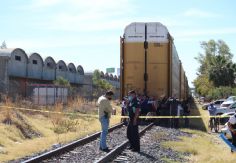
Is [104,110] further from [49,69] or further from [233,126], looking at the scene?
[49,69]

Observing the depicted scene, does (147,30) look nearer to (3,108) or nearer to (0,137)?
(3,108)

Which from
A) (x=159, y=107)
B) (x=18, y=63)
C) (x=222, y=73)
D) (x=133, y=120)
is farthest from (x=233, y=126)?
(x=222, y=73)

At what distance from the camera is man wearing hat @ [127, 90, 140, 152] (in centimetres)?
1328

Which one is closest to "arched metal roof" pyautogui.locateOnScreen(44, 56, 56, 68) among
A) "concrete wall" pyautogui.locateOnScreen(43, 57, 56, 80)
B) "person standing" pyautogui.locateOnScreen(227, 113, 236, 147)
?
"concrete wall" pyautogui.locateOnScreen(43, 57, 56, 80)

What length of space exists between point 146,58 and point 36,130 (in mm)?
6671

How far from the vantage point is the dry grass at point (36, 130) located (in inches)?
567

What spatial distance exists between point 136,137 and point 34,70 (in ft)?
142

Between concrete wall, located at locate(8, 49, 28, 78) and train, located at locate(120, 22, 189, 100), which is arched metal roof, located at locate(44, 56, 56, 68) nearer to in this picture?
concrete wall, located at locate(8, 49, 28, 78)

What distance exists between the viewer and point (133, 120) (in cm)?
1353

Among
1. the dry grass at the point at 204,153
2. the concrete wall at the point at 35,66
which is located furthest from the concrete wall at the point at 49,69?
the dry grass at the point at 204,153

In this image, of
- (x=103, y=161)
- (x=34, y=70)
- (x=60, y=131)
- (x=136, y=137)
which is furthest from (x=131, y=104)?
(x=34, y=70)

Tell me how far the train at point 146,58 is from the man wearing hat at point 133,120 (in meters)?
9.41

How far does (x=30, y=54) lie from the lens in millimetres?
55281

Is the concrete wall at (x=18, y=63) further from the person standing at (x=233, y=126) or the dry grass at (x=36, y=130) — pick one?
the person standing at (x=233, y=126)
